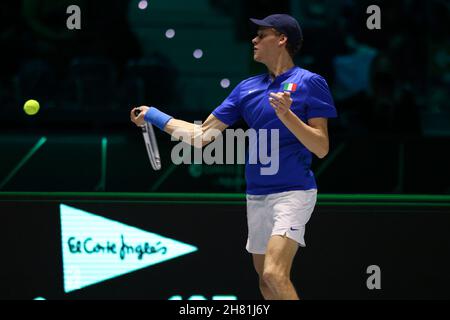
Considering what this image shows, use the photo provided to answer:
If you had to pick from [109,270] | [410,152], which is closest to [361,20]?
[410,152]

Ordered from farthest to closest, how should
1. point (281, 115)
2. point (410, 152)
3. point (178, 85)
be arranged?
point (178, 85) < point (410, 152) < point (281, 115)

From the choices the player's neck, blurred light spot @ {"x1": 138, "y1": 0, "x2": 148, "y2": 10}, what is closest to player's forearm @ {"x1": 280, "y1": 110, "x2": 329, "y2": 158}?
the player's neck

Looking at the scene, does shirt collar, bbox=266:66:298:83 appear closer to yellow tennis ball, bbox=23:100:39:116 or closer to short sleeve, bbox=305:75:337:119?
short sleeve, bbox=305:75:337:119

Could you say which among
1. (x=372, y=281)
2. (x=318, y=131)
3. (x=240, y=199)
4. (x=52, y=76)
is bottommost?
(x=372, y=281)

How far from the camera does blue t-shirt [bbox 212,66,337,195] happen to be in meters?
3.91

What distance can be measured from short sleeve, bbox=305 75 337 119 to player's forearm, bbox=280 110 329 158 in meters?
0.10

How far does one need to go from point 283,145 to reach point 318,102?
9.6 inches

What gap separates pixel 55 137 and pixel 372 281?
7.46 ft

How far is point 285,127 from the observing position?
3912 mm

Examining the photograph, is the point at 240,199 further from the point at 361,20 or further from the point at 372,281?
the point at 361,20

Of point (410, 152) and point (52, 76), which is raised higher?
point (52, 76)

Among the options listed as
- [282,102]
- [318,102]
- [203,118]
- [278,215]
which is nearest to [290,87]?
[318,102]

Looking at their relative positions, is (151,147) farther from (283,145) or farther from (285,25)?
(285,25)

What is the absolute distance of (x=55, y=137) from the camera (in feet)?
19.0
